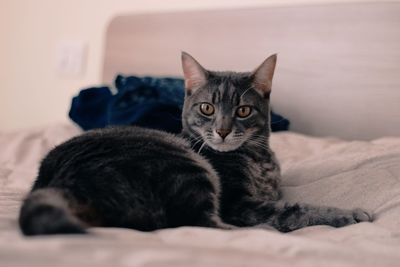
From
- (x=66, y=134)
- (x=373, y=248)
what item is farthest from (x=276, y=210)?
(x=66, y=134)

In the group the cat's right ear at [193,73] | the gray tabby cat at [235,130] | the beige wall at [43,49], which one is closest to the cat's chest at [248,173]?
the gray tabby cat at [235,130]

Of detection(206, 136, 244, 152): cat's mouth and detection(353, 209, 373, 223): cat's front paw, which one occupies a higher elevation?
detection(206, 136, 244, 152): cat's mouth

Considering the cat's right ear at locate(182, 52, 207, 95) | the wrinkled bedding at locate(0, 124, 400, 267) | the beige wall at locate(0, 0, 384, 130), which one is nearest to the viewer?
the wrinkled bedding at locate(0, 124, 400, 267)

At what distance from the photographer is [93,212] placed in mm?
864

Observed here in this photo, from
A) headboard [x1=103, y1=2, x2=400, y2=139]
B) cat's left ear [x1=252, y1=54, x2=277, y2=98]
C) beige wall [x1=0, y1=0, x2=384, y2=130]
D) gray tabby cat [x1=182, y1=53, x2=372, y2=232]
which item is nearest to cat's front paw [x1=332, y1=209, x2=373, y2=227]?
gray tabby cat [x1=182, y1=53, x2=372, y2=232]

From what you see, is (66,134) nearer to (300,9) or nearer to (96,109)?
(96,109)

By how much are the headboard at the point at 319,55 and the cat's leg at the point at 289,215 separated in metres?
0.73

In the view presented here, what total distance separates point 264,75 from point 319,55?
594 millimetres

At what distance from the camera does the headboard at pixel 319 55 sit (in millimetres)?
1695

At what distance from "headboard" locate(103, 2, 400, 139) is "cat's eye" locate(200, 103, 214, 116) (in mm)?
666

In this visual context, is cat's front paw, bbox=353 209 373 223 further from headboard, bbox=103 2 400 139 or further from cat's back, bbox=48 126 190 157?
headboard, bbox=103 2 400 139

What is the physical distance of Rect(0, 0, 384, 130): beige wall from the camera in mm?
2670

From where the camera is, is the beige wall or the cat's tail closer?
the cat's tail

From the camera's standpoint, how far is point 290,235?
0.83 m
